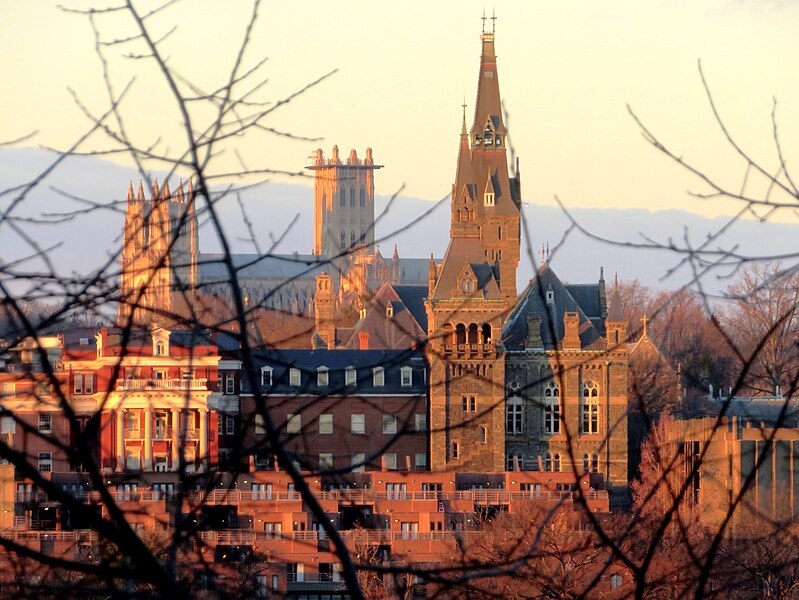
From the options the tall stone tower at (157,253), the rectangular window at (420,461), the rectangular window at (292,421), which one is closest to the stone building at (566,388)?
the rectangular window at (420,461)

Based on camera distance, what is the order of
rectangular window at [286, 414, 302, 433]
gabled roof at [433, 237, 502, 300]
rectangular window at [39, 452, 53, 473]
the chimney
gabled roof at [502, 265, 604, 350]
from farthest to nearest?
1. gabled roof at [502, 265, 604, 350]
2. gabled roof at [433, 237, 502, 300]
3. the chimney
4. rectangular window at [39, 452, 53, 473]
5. rectangular window at [286, 414, 302, 433]

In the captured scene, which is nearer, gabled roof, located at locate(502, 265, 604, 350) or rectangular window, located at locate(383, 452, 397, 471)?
rectangular window, located at locate(383, 452, 397, 471)

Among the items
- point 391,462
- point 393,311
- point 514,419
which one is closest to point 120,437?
point 391,462

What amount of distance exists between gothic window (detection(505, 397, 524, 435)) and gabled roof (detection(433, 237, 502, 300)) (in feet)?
14.6

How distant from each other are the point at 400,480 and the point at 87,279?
160 ft

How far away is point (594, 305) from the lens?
67.5 m

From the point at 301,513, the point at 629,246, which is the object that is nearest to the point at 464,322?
the point at 301,513

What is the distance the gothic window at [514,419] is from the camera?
61556 millimetres

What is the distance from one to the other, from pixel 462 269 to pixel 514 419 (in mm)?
6240

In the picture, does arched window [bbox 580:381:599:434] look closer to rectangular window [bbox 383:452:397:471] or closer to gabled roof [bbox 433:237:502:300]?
gabled roof [bbox 433:237:502:300]

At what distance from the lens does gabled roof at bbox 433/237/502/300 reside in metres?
60.4

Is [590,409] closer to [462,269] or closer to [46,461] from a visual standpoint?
[462,269]

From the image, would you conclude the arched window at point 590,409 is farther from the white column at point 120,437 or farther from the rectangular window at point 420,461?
the white column at point 120,437

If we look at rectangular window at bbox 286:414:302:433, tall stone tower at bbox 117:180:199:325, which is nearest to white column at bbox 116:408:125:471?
rectangular window at bbox 286:414:302:433
